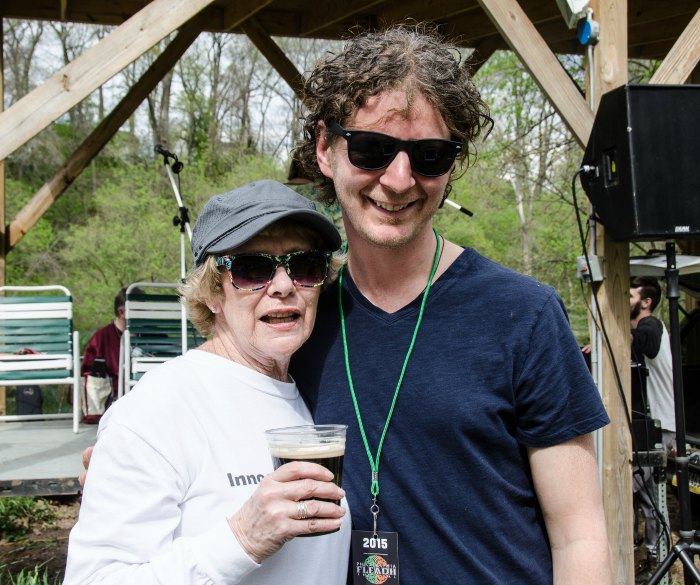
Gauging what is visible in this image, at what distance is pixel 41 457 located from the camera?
514cm

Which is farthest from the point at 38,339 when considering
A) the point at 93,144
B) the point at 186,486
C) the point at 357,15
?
the point at 186,486

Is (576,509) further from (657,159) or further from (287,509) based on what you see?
(657,159)

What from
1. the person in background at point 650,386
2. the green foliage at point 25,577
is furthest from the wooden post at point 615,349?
the green foliage at point 25,577

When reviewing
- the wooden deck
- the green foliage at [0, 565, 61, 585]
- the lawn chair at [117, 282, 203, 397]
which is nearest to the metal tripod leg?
the wooden deck

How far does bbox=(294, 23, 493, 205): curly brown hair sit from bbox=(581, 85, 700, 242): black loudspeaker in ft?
7.94

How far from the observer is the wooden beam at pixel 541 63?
442 cm

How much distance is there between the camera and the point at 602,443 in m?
4.43

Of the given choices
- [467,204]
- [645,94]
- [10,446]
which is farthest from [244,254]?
[467,204]

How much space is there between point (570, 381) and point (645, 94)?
300 centimetres

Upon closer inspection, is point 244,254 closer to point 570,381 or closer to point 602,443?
point 570,381

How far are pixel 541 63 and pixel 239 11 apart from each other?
331 centimetres

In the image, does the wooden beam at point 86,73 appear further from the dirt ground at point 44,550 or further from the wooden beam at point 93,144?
the dirt ground at point 44,550

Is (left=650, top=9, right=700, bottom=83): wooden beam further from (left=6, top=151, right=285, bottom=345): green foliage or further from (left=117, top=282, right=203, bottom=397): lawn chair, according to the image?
(left=6, top=151, right=285, bottom=345): green foliage

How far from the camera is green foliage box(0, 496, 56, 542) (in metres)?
6.23
